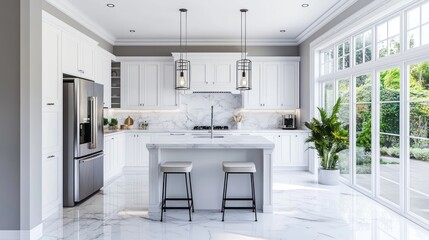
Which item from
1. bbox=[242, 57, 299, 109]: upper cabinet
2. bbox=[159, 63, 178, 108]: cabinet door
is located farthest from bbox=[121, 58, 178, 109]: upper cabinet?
bbox=[242, 57, 299, 109]: upper cabinet

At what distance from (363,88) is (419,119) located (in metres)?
1.43

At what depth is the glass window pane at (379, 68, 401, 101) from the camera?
13.5 feet

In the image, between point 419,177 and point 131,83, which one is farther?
point 131,83

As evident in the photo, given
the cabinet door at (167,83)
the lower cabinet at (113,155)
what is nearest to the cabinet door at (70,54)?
the lower cabinet at (113,155)

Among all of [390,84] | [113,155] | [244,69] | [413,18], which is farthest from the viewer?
[113,155]

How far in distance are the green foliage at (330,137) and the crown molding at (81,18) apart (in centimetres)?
448

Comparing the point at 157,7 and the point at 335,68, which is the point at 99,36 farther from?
the point at 335,68

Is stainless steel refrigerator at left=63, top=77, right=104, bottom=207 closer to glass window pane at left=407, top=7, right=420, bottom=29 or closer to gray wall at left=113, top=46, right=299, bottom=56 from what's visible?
gray wall at left=113, top=46, right=299, bottom=56

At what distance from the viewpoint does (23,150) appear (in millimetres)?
3203

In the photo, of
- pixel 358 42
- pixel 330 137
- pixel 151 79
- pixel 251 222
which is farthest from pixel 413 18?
pixel 151 79

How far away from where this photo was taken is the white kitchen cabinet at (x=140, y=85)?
732 cm

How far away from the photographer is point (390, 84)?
4273 mm

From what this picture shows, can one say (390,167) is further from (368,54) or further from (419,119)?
(368,54)

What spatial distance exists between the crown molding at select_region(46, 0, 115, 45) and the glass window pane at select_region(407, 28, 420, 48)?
4.76 metres
